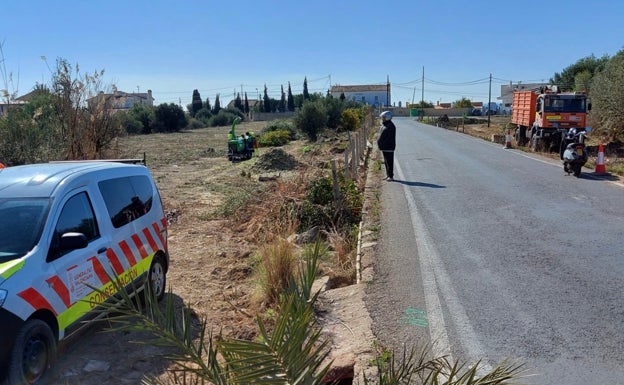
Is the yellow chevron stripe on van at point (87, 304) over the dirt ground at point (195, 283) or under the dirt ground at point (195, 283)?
over

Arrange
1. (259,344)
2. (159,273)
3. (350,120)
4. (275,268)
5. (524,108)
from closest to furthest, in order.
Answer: (259,344) → (275,268) → (159,273) → (524,108) → (350,120)

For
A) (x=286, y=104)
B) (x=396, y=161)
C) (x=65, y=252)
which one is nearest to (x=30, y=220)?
(x=65, y=252)

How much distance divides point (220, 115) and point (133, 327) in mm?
89756

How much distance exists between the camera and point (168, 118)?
71688 millimetres

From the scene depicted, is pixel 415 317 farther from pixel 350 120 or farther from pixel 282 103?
pixel 282 103

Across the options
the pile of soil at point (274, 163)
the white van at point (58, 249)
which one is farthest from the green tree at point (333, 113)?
the white van at point (58, 249)

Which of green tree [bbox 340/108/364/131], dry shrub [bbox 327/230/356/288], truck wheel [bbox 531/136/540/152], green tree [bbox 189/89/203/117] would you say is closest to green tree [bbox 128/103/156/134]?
green tree [bbox 340/108/364/131]

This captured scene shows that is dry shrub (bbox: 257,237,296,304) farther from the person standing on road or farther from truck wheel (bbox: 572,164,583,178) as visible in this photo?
truck wheel (bbox: 572,164,583,178)

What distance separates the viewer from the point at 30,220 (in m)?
4.80

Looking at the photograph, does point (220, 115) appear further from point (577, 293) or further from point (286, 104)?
point (577, 293)

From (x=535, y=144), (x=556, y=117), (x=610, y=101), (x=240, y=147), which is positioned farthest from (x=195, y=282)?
(x=610, y=101)

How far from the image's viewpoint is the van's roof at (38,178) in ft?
16.7

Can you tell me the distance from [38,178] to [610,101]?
27.1 metres

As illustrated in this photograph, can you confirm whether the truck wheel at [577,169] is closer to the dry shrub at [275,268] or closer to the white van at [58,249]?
the dry shrub at [275,268]
